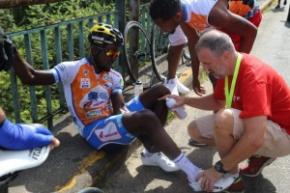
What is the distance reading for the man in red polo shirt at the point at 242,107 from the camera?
277cm

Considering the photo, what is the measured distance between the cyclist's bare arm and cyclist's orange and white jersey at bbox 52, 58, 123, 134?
0.15 m

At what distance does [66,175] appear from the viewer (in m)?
3.05

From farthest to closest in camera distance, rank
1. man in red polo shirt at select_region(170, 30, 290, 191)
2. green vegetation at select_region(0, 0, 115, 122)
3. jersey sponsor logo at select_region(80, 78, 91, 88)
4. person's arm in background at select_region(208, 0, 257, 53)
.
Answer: green vegetation at select_region(0, 0, 115, 122)
person's arm in background at select_region(208, 0, 257, 53)
jersey sponsor logo at select_region(80, 78, 91, 88)
man in red polo shirt at select_region(170, 30, 290, 191)

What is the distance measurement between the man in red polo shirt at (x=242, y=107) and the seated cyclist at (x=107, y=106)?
332 millimetres

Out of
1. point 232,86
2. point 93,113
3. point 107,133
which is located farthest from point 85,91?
point 232,86

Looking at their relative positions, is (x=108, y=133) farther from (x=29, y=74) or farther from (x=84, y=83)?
(x=29, y=74)

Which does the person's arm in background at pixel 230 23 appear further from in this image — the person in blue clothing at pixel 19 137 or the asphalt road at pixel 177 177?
the person in blue clothing at pixel 19 137

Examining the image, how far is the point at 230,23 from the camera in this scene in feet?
11.7

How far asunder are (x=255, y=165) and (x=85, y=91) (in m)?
1.38

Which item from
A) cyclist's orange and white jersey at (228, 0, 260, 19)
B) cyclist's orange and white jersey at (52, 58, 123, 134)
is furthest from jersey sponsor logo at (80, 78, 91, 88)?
cyclist's orange and white jersey at (228, 0, 260, 19)

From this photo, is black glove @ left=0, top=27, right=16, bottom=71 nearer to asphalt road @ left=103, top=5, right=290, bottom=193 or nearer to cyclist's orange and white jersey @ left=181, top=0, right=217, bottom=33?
asphalt road @ left=103, top=5, right=290, bottom=193

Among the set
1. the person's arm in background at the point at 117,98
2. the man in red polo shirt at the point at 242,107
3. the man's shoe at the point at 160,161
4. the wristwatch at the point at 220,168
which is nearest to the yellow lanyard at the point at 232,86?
the man in red polo shirt at the point at 242,107

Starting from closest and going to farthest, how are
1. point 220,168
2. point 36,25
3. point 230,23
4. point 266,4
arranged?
point 220,168 → point 230,23 → point 36,25 → point 266,4

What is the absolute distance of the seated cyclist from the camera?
10.4 feet
